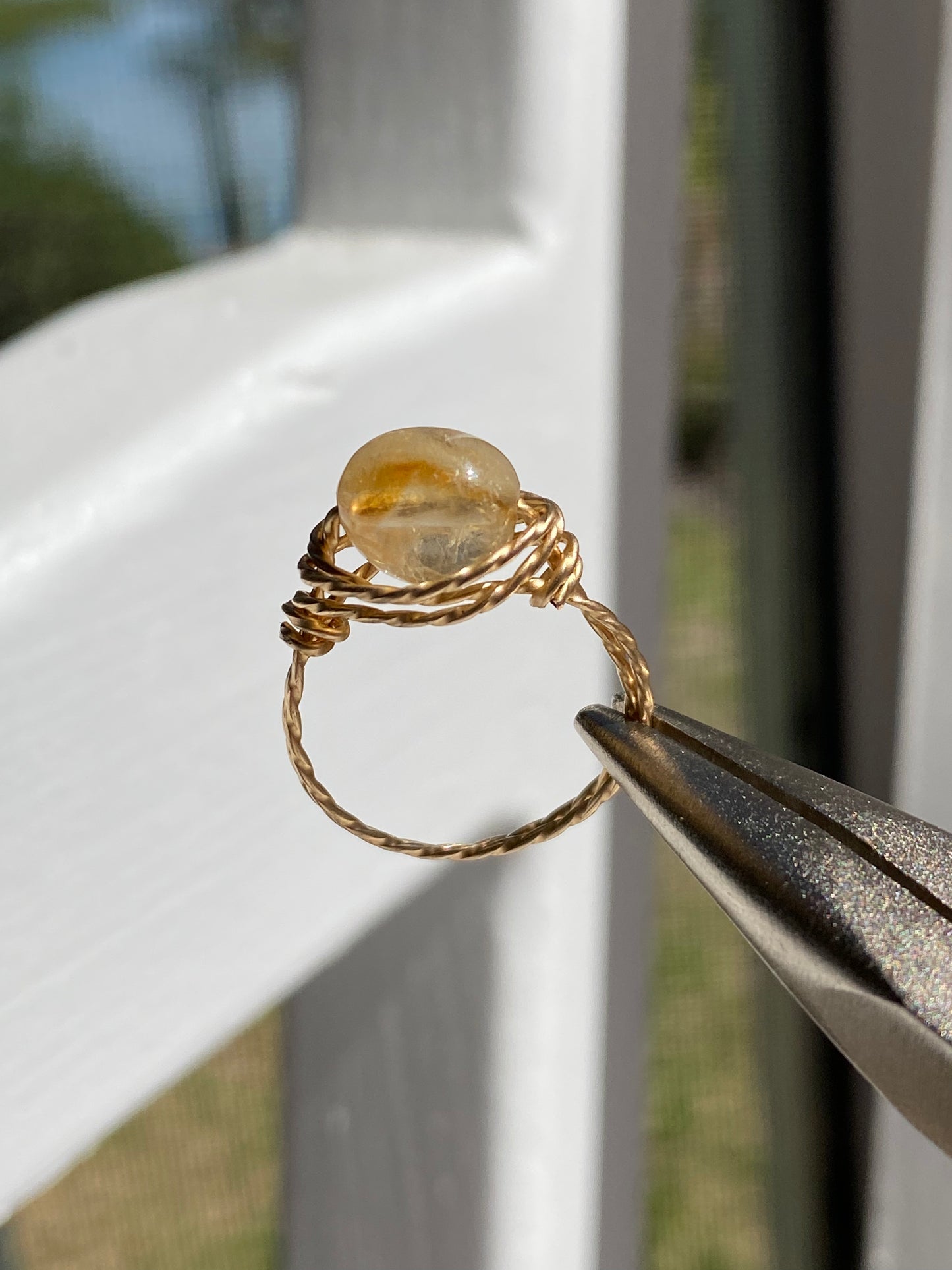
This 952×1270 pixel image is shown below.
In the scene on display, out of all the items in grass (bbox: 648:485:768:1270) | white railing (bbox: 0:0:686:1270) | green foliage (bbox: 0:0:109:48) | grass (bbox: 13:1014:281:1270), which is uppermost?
green foliage (bbox: 0:0:109:48)

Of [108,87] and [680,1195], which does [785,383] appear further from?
[680,1195]

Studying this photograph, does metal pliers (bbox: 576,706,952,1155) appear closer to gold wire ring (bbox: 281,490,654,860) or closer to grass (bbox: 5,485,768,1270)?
gold wire ring (bbox: 281,490,654,860)

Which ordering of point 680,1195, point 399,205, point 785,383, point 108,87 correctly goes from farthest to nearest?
point 680,1195 < point 785,383 < point 108,87 < point 399,205

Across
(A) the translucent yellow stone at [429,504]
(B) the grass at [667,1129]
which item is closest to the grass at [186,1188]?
(B) the grass at [667,1129]

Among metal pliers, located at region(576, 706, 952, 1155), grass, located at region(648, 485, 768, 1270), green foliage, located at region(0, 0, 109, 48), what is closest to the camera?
metal pliers, located at region(576, 706, 952, 1155)

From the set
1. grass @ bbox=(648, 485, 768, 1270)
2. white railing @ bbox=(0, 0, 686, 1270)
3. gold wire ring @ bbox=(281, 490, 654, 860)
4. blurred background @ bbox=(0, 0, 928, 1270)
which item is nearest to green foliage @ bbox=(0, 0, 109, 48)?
blurred background @ bbox=(0, 0, 928, 1270)

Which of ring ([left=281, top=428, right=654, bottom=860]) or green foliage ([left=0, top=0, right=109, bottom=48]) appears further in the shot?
green foliage ([left=0, top=0, right=109, bottom=48])

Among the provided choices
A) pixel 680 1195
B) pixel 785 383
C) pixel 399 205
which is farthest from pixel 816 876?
pixel 680 1195
